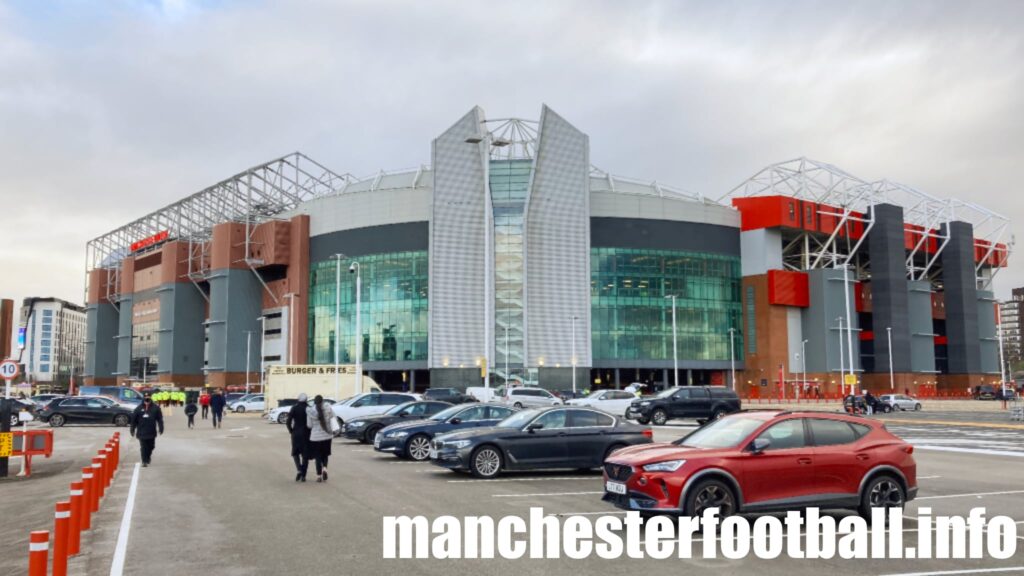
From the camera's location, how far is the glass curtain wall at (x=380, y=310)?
89062mm

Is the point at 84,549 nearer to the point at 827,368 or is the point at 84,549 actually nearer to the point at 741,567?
the point at 741,567

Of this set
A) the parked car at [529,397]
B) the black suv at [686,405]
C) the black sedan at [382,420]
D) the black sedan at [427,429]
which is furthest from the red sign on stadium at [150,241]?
the black sedan at [427,429]

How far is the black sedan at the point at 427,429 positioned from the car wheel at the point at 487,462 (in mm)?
3985

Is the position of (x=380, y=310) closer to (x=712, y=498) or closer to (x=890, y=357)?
(x=890, y=357)

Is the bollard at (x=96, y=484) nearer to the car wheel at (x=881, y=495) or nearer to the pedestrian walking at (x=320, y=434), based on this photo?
the pedestrian walking at (x=320, y=434)

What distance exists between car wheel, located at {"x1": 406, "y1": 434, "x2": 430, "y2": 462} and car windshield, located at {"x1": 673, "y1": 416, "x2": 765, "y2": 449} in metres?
10.9

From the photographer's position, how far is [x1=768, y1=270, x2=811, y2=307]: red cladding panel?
A: 305 ft

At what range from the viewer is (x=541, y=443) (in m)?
17.8

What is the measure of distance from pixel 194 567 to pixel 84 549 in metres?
2.19

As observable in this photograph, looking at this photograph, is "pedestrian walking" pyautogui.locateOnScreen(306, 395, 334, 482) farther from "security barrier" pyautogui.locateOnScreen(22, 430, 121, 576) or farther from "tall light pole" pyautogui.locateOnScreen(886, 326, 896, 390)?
"tall light pole" pyautogui.locateOnScreen(886, 326, 896, 390)

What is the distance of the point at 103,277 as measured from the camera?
137250 millimetres

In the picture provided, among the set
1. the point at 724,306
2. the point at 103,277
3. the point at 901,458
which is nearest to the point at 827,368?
the point at 724,306

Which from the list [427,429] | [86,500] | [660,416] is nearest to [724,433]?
[86,500]

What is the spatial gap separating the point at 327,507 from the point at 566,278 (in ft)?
246
